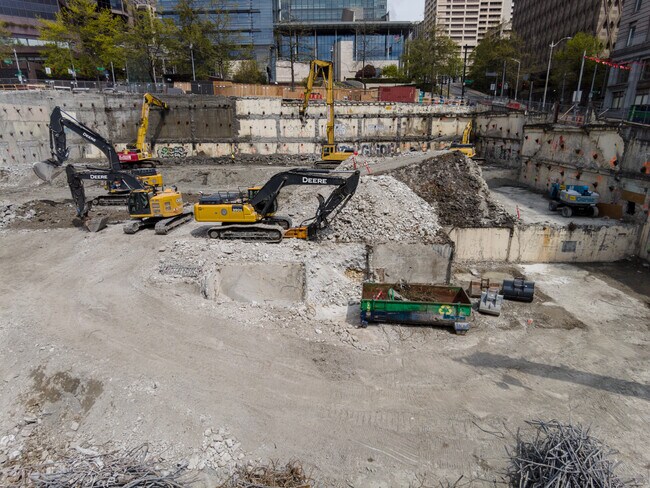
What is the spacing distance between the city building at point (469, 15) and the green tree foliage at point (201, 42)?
127127 millimetres

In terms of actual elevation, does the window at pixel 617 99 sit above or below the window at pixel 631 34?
below

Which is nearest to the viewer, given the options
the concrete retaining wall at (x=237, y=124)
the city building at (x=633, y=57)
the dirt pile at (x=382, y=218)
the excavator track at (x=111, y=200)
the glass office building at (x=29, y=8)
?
the dirt pile at (x=382, y=218)

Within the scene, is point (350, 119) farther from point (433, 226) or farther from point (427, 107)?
point (433, 226)

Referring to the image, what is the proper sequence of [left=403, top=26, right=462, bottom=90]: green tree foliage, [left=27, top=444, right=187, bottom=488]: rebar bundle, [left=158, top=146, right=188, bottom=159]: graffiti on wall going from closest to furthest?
[left=27, top=444, right=187, bottom=488]: rebar bundle < [left=158, top=146, right=188, bottom=159]: graffiti on wall < [left=403, top=26, right=462, bottom=90]: green tree foliage

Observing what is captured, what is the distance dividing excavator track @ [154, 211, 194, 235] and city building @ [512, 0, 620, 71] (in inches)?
2003

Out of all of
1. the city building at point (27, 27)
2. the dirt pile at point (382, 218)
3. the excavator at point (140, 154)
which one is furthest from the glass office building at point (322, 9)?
the dirt pile at point (382, 218)

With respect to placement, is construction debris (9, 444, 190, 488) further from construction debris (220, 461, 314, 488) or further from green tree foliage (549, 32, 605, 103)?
green tree foliage (549, 32, 605, 103)

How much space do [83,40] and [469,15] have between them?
15130 centimetres

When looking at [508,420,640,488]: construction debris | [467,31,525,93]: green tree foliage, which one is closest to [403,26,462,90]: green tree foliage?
[467,31,525,93]: green tree foliage

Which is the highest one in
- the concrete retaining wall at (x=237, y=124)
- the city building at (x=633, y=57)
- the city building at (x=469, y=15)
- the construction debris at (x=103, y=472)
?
the city building at (x=469, y=15)

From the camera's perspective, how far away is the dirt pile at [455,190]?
19.0 meters

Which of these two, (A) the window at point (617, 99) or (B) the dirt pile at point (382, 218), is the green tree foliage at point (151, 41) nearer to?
(B) the dirt pile at point (382, 218)

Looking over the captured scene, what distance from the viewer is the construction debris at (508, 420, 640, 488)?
6555 mm

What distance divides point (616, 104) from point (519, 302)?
43998 millimetres
